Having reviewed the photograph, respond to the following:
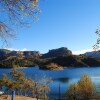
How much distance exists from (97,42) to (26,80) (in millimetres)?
59923

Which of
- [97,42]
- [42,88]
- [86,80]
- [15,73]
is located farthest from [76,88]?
[97,42]

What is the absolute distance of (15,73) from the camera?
7525 centimetres

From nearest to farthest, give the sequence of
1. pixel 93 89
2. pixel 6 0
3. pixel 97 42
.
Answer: pixel 6 0 < pixel 97 42 < pixel 93 89

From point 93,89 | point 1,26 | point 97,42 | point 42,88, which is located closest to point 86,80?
point 93,89

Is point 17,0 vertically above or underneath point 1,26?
above

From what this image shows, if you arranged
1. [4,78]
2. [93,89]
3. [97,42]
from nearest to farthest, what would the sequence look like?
1. [97,42]
2. [4,78]
3. [93,89]

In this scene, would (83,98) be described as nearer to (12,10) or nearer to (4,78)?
(4,78)

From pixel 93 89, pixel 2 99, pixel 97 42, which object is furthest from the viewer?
pixel 93 89

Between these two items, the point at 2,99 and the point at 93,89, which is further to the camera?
the point at 93,89

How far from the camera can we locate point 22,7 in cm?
1267

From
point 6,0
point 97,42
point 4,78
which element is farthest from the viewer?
point 4,78

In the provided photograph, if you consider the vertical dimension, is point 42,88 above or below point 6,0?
below

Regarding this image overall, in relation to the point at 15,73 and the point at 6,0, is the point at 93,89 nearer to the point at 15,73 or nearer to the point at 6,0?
the point at 15,73

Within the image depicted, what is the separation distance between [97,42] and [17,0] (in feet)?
25.6
